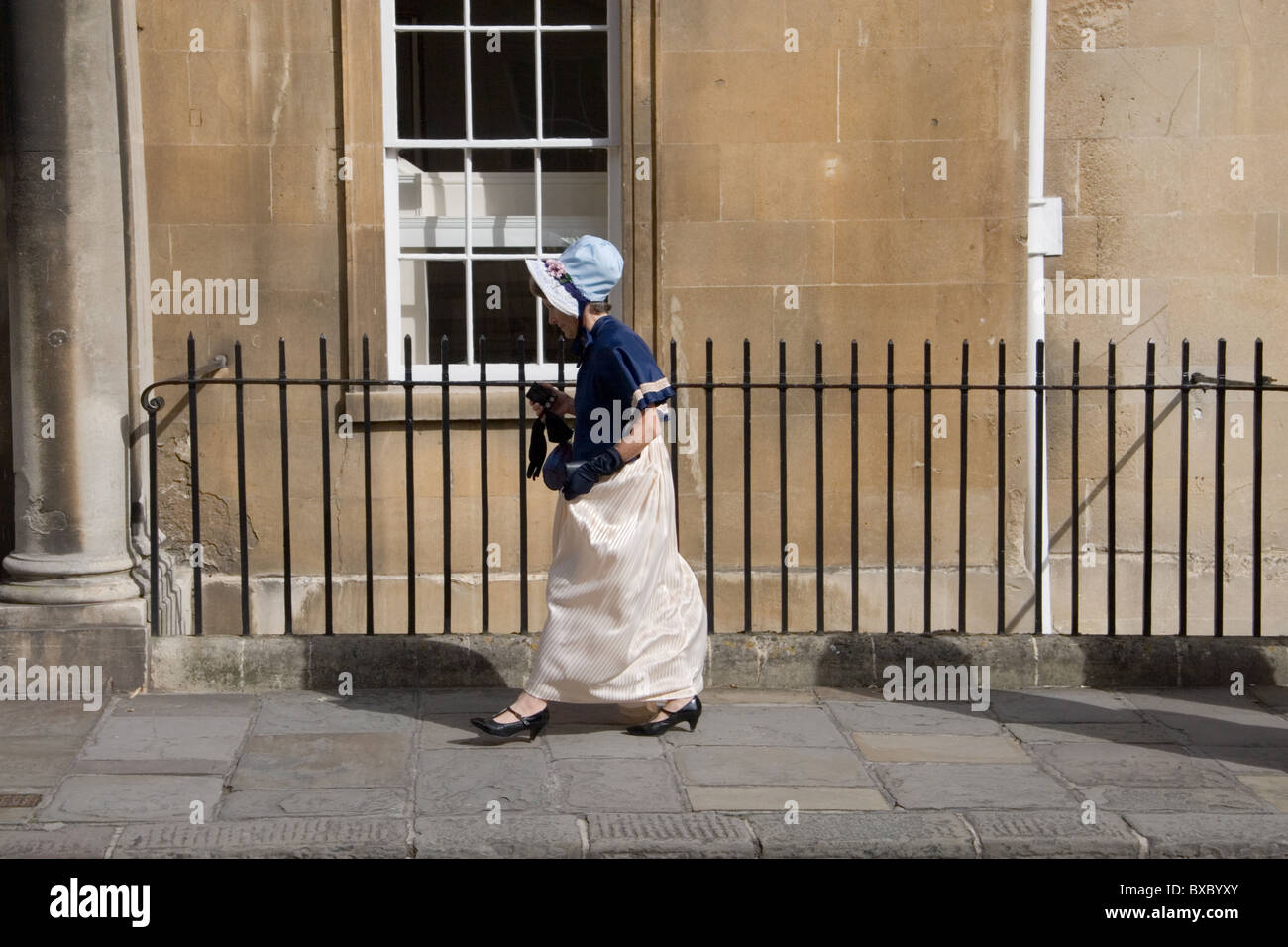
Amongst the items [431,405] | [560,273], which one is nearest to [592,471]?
[560,273]

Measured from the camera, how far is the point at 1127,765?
18.2ft

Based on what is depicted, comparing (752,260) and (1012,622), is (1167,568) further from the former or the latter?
(752,260)

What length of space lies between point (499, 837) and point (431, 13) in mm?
5386

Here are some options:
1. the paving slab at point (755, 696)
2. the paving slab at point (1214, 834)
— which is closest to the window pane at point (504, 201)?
the paving slab at point (755, 696)

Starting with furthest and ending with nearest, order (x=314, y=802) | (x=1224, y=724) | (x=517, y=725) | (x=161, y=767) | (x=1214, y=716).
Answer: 1. (x=1214, y=716)
2. (x=1224, y=724)
3. (x=517, y=725)
4. (x=161, y=767)
5. (x=314, y=802)

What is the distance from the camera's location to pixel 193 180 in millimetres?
8359

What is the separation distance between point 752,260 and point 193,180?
3.08 m

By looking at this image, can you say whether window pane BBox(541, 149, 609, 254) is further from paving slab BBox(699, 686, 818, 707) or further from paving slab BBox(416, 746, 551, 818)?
paving slab BBox(416, 746, 551, 818)

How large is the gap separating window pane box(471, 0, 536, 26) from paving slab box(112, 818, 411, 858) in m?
5.21

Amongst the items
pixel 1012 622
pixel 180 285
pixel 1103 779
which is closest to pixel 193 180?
pixel 180 285

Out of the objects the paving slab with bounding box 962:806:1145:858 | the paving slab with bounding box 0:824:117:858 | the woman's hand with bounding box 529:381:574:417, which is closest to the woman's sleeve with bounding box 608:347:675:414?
the woman's hand with bounding box 529:381:574:417

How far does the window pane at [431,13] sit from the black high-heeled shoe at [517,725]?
4415 mm

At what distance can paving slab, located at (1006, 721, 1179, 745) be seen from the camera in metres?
5.90

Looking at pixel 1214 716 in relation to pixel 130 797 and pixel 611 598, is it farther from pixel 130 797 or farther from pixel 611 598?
pixel 130 797
